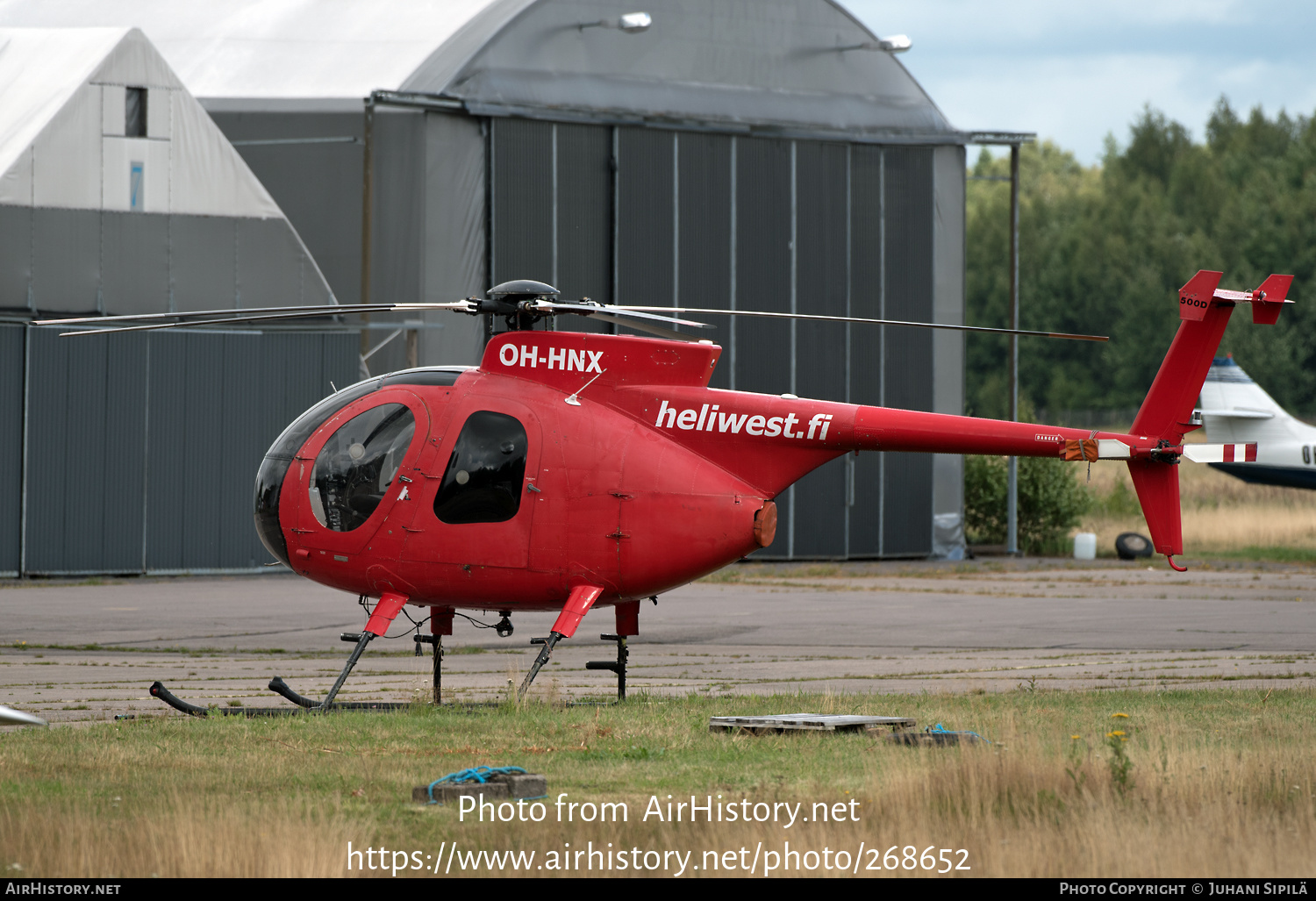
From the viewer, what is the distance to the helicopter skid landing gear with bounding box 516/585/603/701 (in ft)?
44.4

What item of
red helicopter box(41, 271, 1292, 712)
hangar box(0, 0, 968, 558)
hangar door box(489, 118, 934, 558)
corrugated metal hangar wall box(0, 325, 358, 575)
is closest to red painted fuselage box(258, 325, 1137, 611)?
red helicopter box(41, 271, 1292, 712)

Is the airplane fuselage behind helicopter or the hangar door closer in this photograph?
the hangar door

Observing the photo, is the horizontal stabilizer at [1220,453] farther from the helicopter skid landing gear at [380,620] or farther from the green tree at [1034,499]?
the green tree at [1034,499]

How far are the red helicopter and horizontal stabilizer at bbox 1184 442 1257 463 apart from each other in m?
0.02

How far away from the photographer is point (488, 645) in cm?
2052

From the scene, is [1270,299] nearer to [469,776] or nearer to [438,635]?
[438,635]

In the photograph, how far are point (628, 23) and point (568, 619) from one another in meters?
23.2

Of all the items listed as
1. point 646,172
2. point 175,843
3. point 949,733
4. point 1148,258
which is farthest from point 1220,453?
point 1148,258

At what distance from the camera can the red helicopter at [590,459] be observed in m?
13.7

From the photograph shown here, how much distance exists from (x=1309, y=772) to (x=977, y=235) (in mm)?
102215

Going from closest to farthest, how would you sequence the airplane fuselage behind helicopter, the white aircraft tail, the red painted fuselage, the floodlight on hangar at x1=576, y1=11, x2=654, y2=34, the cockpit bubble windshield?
the red painted fuselage, the cockpit bubble windshield, the floodlight on hangar at x1=576, y1=11, x2=654, y2=34, the airplane fuselage behind helicopter, the white aircraft tail

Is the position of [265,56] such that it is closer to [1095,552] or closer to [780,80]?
[780,80]

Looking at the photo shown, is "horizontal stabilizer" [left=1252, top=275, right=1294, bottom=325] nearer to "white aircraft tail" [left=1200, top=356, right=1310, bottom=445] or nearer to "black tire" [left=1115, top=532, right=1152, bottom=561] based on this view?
"black tire" [left=1115, top=532, right=1152, bottom=561]
